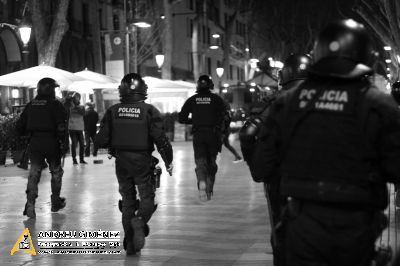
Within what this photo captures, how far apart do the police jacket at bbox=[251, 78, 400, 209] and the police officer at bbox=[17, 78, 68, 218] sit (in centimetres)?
703

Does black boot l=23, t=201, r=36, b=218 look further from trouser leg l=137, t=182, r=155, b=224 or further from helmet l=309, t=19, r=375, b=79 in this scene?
helmet l=309, t=19, r=375, b=79

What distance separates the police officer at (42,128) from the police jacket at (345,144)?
23.1 ft

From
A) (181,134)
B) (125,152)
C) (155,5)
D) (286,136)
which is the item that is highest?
(155,5)

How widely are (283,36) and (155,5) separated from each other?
2758 cm

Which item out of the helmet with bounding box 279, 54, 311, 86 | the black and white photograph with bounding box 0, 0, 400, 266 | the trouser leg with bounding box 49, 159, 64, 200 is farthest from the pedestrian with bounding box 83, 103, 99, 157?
the helmet with bounding box 279, 54, 311, 86

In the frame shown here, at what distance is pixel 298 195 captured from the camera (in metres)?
3.81

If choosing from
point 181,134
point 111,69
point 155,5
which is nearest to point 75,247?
point 111,69

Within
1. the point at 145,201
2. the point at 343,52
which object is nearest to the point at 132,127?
the point at 145,201

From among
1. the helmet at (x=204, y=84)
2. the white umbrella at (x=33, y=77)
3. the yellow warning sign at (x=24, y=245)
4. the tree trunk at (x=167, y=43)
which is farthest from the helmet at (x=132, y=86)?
the tree trunk at (x=167, y=43)

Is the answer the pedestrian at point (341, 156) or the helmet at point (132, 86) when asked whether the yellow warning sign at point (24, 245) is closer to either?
the helmet at point (132, 86)

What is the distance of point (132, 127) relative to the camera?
25.3ft

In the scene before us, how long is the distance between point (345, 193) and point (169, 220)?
21.8 feet

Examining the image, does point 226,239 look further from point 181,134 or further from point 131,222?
point 181,134

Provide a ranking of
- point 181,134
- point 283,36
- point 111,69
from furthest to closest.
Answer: point 283,36, point 181,134, point 111,69
